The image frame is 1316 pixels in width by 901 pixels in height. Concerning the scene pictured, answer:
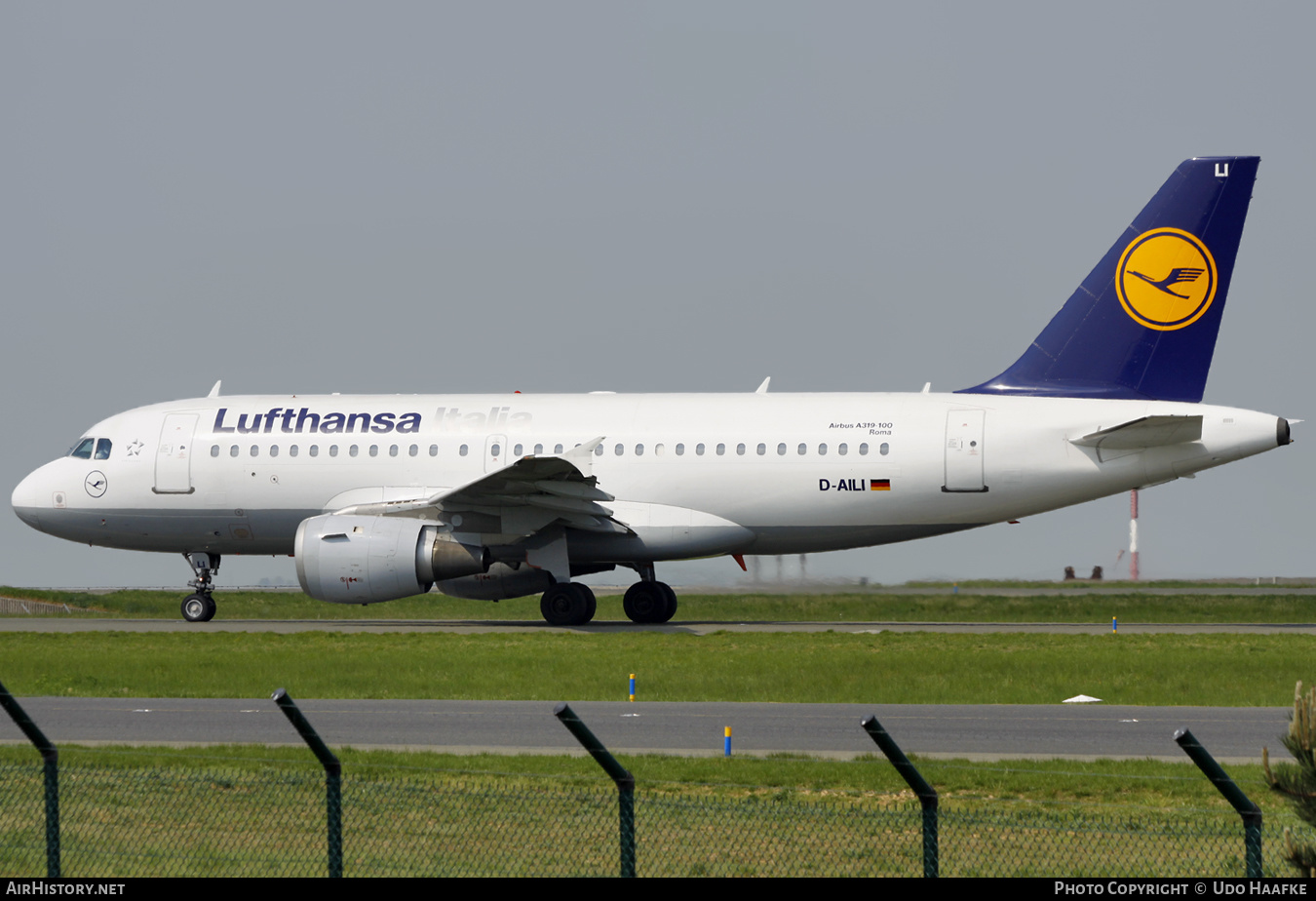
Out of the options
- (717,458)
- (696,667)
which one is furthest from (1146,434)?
(696,667)

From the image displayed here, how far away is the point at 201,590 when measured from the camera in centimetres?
3269

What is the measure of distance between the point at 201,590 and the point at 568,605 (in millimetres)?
9208

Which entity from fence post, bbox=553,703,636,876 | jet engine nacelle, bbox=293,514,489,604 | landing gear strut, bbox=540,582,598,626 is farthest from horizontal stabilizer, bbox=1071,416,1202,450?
fence post, bbox=553,703,636,876

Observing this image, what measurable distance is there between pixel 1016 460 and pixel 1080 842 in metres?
18.8

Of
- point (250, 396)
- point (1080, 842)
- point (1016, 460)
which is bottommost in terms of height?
point (1080, 842)

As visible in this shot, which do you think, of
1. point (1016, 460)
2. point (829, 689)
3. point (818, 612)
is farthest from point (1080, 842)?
point (818, 612)

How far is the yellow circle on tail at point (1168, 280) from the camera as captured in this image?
93.6ft

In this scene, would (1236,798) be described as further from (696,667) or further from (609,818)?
(696,667)

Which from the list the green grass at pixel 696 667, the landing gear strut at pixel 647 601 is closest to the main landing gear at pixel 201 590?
the green grass at pixel 696 667

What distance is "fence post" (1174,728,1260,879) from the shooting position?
6.91 m

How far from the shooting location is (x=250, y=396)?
32.8 m

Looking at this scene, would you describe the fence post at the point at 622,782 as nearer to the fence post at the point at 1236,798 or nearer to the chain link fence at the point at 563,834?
the chain link fence at the point at 563,834

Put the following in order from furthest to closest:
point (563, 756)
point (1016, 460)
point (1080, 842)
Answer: point (1016, 460) → point (563, 756) → point (1080, 842)
